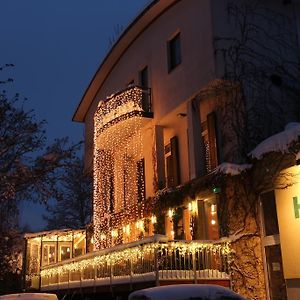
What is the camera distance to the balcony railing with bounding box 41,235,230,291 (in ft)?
46.6

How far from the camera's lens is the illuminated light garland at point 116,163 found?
70.6 feet

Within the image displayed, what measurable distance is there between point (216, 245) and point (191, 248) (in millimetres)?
1005

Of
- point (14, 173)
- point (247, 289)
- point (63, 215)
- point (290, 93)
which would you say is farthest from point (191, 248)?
point (63, 215)

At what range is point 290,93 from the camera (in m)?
18.2

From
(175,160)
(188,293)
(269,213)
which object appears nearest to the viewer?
(188,293)

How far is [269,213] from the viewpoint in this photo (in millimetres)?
15547

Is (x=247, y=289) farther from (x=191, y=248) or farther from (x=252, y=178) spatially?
(x=252, y=178)

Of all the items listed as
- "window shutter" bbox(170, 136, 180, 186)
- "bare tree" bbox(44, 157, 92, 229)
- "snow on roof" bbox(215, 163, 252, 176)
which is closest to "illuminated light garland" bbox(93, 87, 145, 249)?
"window shutter" bbox(170, 136, 180, 186)

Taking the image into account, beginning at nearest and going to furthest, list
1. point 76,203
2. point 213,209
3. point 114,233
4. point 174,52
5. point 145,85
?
point 213,209 → point 174,52 → point 145,85 → point 114,233 → point 76,203

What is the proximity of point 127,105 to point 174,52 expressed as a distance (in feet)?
9.78

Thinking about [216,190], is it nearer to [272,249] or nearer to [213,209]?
[213,209]

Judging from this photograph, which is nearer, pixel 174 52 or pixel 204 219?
pixel 204 219

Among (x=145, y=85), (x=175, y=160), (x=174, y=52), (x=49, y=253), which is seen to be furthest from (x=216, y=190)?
(x=49, y=253)

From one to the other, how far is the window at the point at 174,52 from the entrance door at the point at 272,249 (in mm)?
7221
